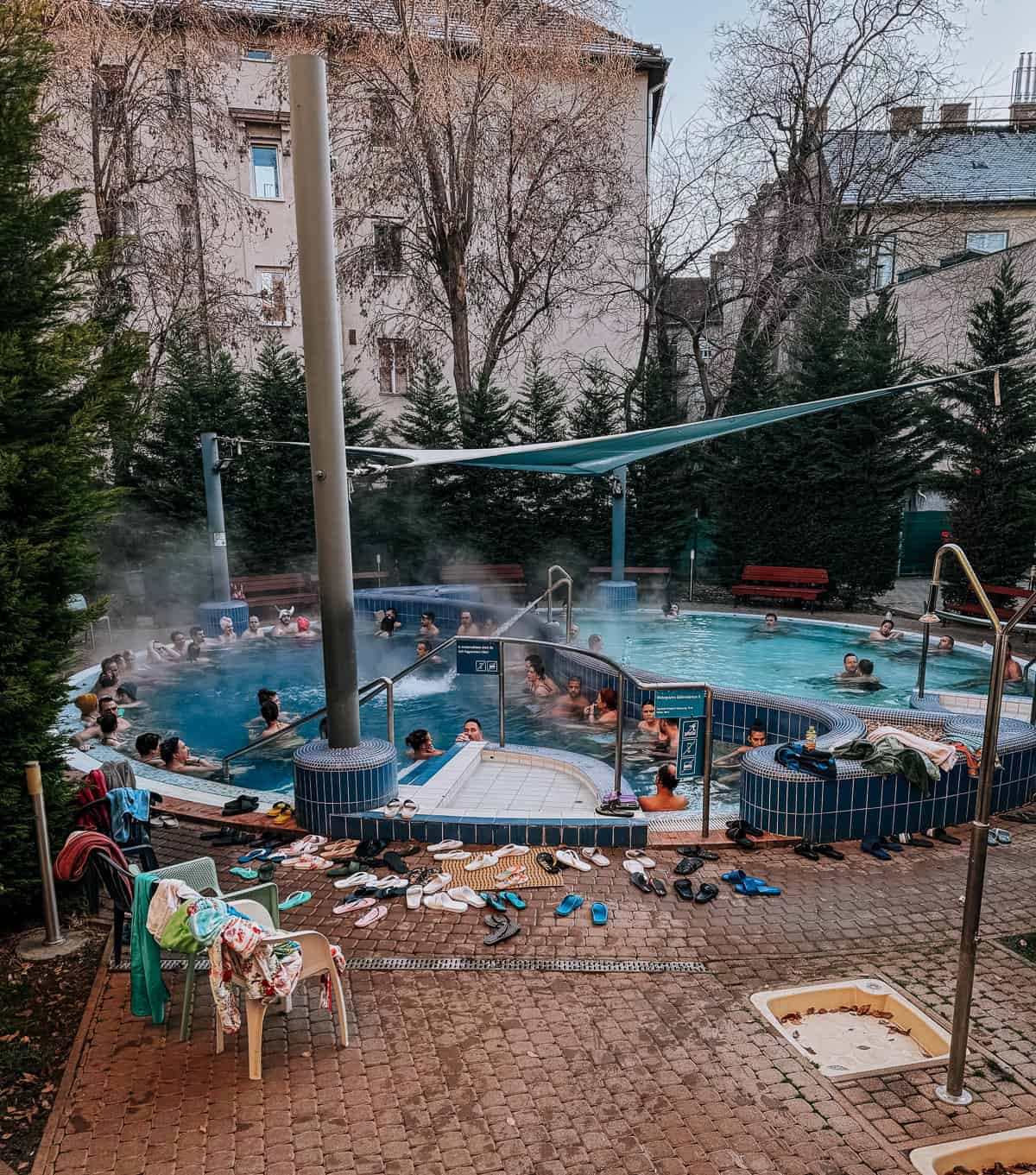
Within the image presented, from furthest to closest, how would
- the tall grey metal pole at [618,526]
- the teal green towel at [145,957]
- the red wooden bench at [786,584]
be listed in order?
the red wooden bench at [786,584]
the tall grey metal pole at [618,526]
the teal green towel at [145,957]

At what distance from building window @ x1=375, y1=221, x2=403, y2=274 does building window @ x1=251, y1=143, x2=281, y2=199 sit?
4126mm

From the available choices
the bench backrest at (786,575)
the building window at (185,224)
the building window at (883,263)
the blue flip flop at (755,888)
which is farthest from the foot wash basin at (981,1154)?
the building window at (185,224)

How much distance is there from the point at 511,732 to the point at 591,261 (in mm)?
14707

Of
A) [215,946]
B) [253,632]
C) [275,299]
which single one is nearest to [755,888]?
[215,946]

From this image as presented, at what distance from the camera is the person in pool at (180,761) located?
8.83 meters

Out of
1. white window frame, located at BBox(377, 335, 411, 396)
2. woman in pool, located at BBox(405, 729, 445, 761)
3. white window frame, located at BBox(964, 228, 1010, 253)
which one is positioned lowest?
woman in pool, located at BBox(405, 729, 445, 761)

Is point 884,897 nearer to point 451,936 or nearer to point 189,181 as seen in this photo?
point 451,936

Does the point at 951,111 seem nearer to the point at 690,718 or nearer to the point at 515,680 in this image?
the point at 515,680

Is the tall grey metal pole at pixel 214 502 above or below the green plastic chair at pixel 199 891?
above

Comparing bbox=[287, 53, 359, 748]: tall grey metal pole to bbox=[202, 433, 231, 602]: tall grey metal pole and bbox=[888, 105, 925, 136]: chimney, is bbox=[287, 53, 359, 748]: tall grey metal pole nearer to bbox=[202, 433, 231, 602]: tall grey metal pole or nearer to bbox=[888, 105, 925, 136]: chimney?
bbox=[202, 433, 231, 602]: tall grey metal pole

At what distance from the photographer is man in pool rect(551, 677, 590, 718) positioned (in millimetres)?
11288

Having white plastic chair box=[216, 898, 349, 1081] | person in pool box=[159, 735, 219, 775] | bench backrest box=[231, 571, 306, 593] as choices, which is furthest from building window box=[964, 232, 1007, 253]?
white plastic chair box=[216, 898, 349, 1081]

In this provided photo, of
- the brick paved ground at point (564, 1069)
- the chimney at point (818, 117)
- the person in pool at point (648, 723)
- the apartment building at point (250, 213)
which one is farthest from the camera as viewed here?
the chimney at point (818, 117)

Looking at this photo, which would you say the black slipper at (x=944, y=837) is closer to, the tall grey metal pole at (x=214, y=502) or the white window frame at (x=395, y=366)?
the tall grey metal pole at (x=214, y=502)
